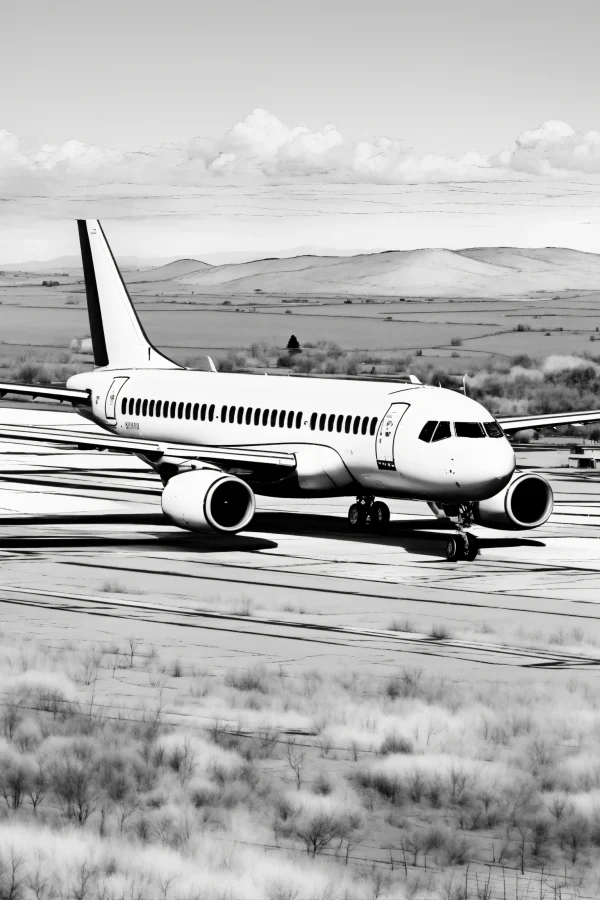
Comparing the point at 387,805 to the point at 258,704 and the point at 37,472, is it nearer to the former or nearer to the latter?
the point at 258,704

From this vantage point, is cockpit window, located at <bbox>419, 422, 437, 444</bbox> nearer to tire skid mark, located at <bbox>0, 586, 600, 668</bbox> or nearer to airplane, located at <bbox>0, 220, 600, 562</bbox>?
airplane, located at <bbox>0, 220, 600, 562</bbox>

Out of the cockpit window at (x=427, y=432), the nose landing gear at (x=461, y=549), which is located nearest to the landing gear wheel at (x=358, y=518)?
the cockpit window at (x=427, y=432)

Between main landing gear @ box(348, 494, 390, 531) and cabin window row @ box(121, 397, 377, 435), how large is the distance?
117 inches

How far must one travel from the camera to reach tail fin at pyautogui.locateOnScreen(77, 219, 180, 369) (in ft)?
169

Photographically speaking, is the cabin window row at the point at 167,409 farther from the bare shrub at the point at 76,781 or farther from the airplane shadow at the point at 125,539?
the bare shrub at the point at 76,781

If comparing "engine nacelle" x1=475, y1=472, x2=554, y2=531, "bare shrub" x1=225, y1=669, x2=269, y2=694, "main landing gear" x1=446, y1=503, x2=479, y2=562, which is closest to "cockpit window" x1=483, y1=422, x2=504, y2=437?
"main landing gear" x1=446, y1=503, x2=479, y2=562

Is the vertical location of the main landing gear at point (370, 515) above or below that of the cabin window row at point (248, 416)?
below

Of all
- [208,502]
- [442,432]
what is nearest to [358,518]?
[442,432]

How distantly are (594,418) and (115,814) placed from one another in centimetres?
3318

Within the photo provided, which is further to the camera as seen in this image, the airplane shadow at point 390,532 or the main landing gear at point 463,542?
the airplane shadow at point 390,532

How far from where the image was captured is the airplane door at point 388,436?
1534 inches

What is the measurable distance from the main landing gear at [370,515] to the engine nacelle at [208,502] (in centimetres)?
525

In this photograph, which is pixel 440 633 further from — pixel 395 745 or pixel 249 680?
pixel 395 745

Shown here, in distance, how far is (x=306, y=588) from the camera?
32250mm
